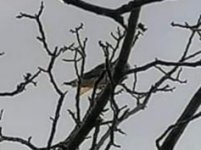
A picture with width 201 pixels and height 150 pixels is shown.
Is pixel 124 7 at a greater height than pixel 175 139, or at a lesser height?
greater

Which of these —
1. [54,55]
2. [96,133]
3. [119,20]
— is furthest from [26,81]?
[119,20]

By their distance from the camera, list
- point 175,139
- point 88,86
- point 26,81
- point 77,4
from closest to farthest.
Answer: point 77,4 < point 175,139 < point 26,81 < point 88,86

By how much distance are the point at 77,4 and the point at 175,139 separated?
63cm

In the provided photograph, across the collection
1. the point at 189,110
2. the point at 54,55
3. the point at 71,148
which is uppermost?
the point at 54,55

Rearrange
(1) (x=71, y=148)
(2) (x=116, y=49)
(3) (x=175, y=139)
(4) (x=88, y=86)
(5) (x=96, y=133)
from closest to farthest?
(3) (x=175, y=139) → (1) (x=71, y=148) → (5) (x=96, y=133) → (2) (x=116, y=49) → (4) (x=88, y=86)

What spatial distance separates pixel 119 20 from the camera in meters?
0.85

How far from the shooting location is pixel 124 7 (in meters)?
0.81

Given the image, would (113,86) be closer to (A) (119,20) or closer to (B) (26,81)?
(A) (119,20)

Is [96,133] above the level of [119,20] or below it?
below

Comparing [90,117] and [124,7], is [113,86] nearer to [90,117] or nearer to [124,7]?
[90,117]

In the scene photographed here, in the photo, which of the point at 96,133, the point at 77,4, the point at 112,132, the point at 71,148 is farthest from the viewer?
the point at 96,133

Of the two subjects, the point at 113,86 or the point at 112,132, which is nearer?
the point at 113,86

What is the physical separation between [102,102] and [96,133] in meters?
0.32

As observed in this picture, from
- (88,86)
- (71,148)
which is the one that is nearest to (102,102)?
(71,148)
